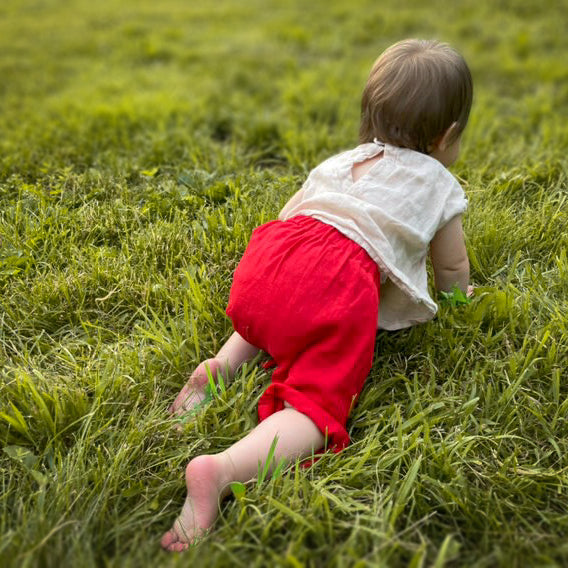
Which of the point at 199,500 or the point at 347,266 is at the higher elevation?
the point at 347,266

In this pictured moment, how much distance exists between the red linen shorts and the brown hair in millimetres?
420

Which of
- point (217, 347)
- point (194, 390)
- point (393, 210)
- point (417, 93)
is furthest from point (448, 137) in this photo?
point (194, 390)

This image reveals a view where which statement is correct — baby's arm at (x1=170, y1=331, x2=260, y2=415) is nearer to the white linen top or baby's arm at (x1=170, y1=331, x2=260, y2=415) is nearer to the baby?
the baby

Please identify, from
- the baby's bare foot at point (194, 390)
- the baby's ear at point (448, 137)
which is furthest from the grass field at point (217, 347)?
the baby's ear at point (448, 137)

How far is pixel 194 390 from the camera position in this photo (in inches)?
71.9

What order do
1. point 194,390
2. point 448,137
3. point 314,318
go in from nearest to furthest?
point 314,318
point 194,390
point 448,137

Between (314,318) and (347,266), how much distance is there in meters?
0.19

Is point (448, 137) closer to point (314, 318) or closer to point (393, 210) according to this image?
point (393, 210)

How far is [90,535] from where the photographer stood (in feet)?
4.58

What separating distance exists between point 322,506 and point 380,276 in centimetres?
73

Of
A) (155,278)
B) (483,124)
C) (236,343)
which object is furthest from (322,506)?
(483,124)

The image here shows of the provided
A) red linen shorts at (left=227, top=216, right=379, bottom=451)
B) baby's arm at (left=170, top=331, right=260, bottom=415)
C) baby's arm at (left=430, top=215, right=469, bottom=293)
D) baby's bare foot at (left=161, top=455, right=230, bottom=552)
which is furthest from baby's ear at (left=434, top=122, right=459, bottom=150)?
baby's bare foot at (left=161, top=455, right=230, bottom=552)

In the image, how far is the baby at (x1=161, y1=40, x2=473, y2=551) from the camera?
166cm

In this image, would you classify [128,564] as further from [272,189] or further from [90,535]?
[272,189]
